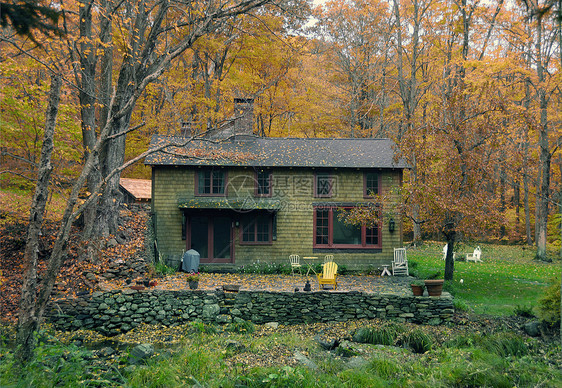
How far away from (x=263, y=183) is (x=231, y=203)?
58.5 inches

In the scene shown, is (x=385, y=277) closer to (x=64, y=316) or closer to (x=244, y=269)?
(x=244, y=269)

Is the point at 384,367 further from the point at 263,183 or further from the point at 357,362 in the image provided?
the point at 263,183

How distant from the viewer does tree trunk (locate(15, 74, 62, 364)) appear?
6254 mm

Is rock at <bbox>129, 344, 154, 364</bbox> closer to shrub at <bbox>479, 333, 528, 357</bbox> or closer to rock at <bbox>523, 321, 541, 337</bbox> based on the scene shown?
shrub at <bbox>479, 333, 528, 357</bbox>

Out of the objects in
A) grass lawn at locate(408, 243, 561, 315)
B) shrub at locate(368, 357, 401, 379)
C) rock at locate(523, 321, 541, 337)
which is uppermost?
grass lawn at locate(408, 243, 561, 315)

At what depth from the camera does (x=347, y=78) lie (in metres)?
24.9

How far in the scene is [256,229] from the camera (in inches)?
614

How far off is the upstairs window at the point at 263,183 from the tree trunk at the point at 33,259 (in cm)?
922

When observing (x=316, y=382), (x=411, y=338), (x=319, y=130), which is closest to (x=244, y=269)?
(x=411, y=338)

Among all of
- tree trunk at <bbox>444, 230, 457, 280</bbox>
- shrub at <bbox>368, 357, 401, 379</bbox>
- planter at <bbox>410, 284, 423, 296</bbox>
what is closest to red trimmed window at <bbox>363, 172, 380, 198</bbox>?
tree trunk at <bbox>444, 230, 457, 280</bbox>

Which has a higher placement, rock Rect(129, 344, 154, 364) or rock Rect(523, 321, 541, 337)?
rock Rect(523, 321, 541, 337)

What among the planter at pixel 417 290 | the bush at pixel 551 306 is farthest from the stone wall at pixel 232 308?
the bush at pixel 551 306

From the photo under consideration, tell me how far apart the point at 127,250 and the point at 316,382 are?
364 inches

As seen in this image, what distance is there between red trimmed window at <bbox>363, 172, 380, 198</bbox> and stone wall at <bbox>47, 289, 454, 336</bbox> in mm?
5302
